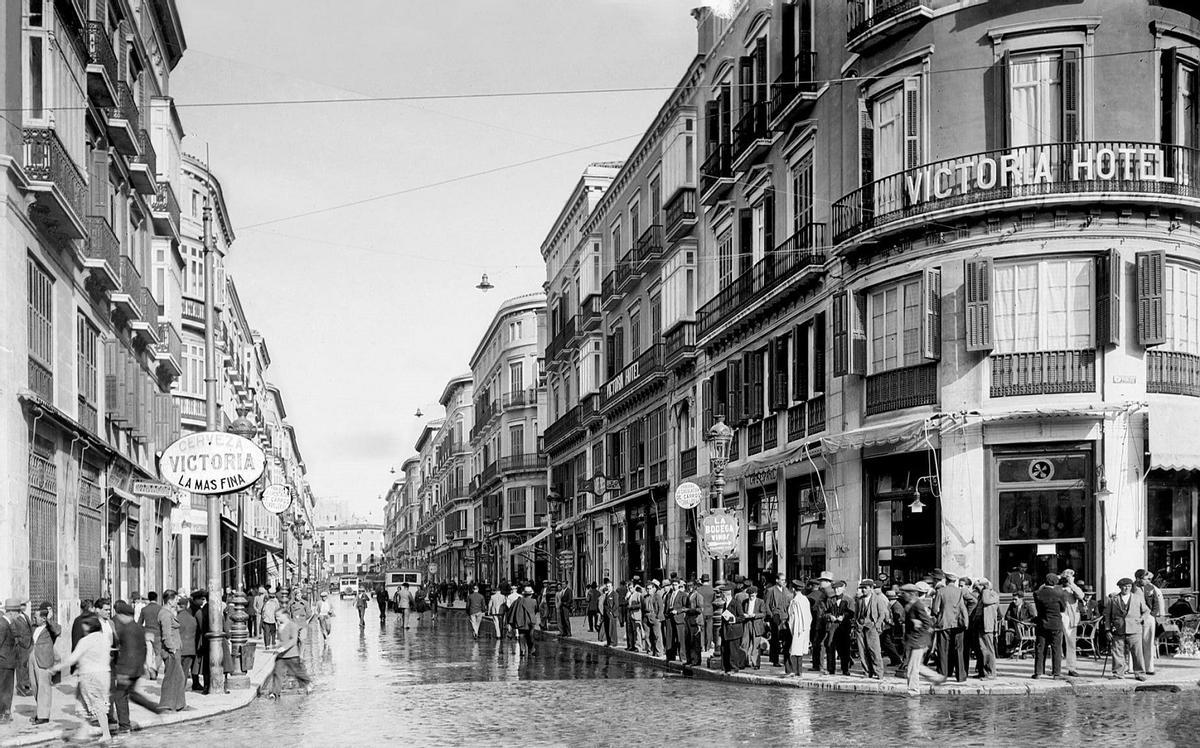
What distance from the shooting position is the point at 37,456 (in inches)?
834

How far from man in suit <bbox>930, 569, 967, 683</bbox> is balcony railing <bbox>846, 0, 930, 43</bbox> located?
11293mm

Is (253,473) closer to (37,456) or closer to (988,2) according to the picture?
(37,456)

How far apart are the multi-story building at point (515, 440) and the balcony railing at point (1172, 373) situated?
4983 centimetres

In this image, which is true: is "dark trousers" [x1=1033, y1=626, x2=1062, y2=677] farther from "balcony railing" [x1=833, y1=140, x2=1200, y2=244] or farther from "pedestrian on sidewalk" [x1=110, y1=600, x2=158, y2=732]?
"pedestrian on sidewalk" [x1=110, y1=600, x2=158, y2=732]

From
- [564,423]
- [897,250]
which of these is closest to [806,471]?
[897,250]

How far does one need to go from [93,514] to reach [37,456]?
15.5 feet

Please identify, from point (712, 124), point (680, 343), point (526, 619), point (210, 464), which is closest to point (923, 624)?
point (210, 464)

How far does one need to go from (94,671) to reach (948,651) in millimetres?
12235

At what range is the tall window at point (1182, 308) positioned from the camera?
81.1 ft

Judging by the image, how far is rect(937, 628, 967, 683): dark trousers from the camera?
20.6 metres

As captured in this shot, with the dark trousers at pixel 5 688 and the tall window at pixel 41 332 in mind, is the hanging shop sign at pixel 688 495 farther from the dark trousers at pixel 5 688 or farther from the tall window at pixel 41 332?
the dark trousers at pixel 5 688

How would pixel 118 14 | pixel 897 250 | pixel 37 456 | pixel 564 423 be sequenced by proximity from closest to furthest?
1. pixel 37 456
2. pixel 897 250
3. pixel 118 14
4. pixel 564 423

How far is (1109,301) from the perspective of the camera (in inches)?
945

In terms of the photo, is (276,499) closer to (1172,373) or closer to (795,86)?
(795,86)
